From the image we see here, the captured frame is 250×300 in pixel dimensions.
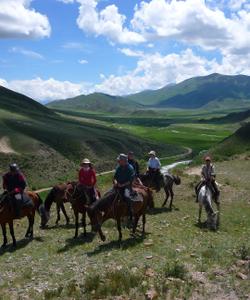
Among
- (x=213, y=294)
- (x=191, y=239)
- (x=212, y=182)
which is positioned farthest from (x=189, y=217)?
(x=213, y=294)

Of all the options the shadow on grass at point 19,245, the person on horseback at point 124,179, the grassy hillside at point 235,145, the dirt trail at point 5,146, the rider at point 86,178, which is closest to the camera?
the person on horseback at point 124,179

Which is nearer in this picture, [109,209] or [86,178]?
[109,209]

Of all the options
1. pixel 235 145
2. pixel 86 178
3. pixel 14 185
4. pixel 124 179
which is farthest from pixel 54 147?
pixel 124 179

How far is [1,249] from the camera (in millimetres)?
20578

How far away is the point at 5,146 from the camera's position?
99188 millimetres

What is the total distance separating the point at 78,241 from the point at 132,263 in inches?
201

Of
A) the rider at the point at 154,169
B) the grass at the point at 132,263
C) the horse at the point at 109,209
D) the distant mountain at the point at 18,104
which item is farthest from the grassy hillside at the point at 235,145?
the distant mountain at the point at 18,104

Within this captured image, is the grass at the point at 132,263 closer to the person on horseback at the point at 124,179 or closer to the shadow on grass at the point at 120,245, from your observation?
the shadow on grass at the point at 120,245

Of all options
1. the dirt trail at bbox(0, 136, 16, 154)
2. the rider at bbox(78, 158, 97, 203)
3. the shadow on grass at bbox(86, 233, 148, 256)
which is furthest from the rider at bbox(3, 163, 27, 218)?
the dirt trail at bbox(0, 136, 16, 154)

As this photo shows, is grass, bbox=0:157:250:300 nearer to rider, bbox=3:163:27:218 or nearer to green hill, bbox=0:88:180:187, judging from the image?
rider, bbox=3:163:27:218

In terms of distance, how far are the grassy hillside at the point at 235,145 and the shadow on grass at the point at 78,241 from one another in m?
53.7

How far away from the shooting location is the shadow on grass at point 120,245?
60.1 ft

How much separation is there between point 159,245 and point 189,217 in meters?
7.43

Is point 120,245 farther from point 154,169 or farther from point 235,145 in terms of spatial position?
point 235,145
